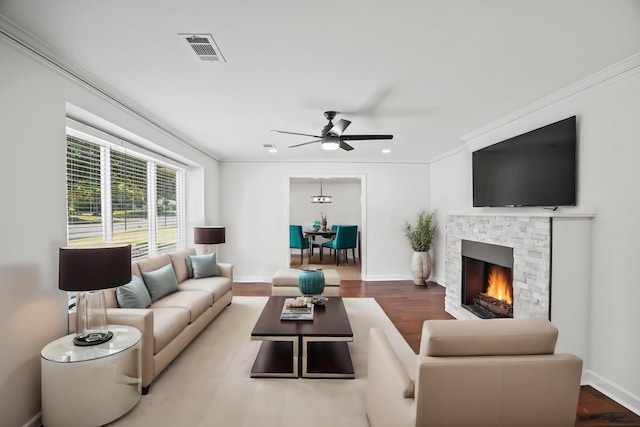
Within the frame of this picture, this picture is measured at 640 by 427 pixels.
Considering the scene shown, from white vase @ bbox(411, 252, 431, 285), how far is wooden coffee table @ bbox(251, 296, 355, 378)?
3044mm

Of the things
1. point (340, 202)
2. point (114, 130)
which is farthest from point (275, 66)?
point (340, 202)

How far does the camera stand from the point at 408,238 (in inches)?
237

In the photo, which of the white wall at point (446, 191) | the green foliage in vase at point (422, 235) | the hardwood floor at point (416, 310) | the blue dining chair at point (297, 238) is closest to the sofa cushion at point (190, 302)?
the hardwood floor at point (416, 310)

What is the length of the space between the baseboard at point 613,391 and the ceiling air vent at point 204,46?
3818 mm

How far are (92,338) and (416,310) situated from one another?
3.76 metres

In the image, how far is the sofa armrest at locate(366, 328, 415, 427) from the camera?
1439 mm

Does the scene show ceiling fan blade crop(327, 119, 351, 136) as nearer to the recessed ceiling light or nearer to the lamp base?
the recessed ceiling light

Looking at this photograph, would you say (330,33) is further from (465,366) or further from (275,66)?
(465,366)

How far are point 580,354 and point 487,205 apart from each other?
188 centimetres

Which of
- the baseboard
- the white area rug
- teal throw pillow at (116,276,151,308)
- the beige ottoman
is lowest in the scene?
the white area rug

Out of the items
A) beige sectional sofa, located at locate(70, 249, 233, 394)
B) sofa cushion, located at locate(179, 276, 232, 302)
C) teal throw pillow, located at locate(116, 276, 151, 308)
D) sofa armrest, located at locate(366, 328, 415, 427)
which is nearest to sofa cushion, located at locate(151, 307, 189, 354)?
beige sectional sofa, located at locate(70, 249, 233, 394)

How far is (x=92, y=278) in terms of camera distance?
1.97m

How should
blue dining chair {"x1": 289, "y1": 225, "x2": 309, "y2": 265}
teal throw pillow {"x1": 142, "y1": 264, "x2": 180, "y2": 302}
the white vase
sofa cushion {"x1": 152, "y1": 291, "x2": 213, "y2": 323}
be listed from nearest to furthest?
sofa cushion {"x1": 152, "y1": 291, "x2": 213, "y2": 323} → teal throw pillow {"x1": 142, "y1": 264, "x2": 180, "y2": 302} → the white vase → blue dining chair {"x1": 289, "y1": 225, "x2": 309, "y2": 265}

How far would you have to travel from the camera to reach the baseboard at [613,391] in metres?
2.16
